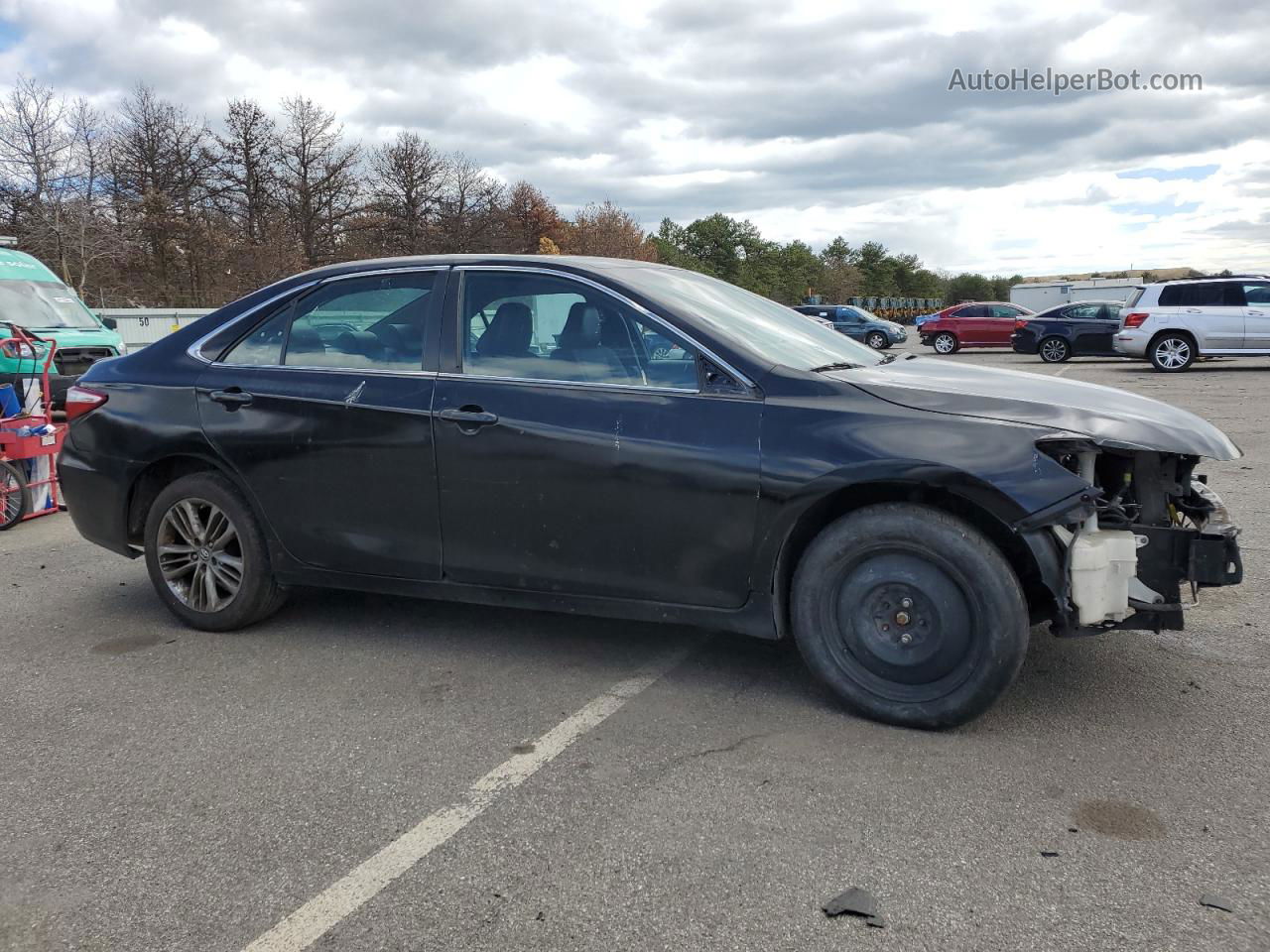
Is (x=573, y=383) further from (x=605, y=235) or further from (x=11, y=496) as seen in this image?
(x=605, y=235)

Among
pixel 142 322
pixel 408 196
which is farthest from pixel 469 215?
pixel 142 322

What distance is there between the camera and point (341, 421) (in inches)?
170

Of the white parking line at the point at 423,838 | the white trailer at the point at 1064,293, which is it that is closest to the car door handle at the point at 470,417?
the white parking line at the point at 423,838

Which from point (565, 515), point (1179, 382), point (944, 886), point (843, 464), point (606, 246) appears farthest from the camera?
point (606, 246)

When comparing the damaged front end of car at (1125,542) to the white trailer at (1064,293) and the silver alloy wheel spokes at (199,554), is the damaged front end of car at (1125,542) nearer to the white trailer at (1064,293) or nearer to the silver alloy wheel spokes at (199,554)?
the silver alloy wheel spokes at (199,554)

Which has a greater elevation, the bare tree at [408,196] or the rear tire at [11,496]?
the bare tree at [408,196]

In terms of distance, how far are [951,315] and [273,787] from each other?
32.7 metres

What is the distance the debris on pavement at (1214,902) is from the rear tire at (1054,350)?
2596 centimetres

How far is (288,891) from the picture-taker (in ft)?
8.78

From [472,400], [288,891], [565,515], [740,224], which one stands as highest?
[740,224]

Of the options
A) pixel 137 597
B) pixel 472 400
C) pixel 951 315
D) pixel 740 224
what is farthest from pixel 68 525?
pixel 740 224

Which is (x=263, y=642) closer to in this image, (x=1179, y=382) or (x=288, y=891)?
(x=288, y=891)

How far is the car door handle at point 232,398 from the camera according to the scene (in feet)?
14.9

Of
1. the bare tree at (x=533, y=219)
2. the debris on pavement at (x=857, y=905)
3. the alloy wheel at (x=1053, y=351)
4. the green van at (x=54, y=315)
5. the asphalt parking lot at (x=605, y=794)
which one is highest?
the bare tree at (x=533, y=219)
